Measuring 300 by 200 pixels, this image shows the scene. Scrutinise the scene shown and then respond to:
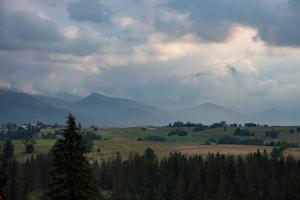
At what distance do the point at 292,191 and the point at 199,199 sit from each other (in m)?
34.9

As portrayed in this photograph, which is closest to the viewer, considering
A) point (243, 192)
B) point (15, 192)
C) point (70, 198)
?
point (70, 198)

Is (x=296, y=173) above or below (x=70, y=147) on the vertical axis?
below

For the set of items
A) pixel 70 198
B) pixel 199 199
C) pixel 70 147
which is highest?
pixel 70 147

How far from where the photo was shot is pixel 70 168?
39031 mm

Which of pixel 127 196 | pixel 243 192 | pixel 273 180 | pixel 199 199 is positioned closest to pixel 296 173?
pixel 273 180

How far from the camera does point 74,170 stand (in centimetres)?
3900

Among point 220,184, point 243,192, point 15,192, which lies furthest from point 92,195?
point 243,192

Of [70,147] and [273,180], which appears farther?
[273,180]

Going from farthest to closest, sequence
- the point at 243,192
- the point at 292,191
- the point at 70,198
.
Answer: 1. the point at 243,192
2. the point at 292,191
3. the point at 70,198

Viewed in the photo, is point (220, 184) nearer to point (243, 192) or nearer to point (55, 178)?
point (243, 192)

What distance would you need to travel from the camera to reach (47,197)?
1521 inches

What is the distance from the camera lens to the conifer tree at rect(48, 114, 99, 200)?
127 ft

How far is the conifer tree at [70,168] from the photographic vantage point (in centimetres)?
3859

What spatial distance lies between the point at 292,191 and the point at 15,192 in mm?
98042
